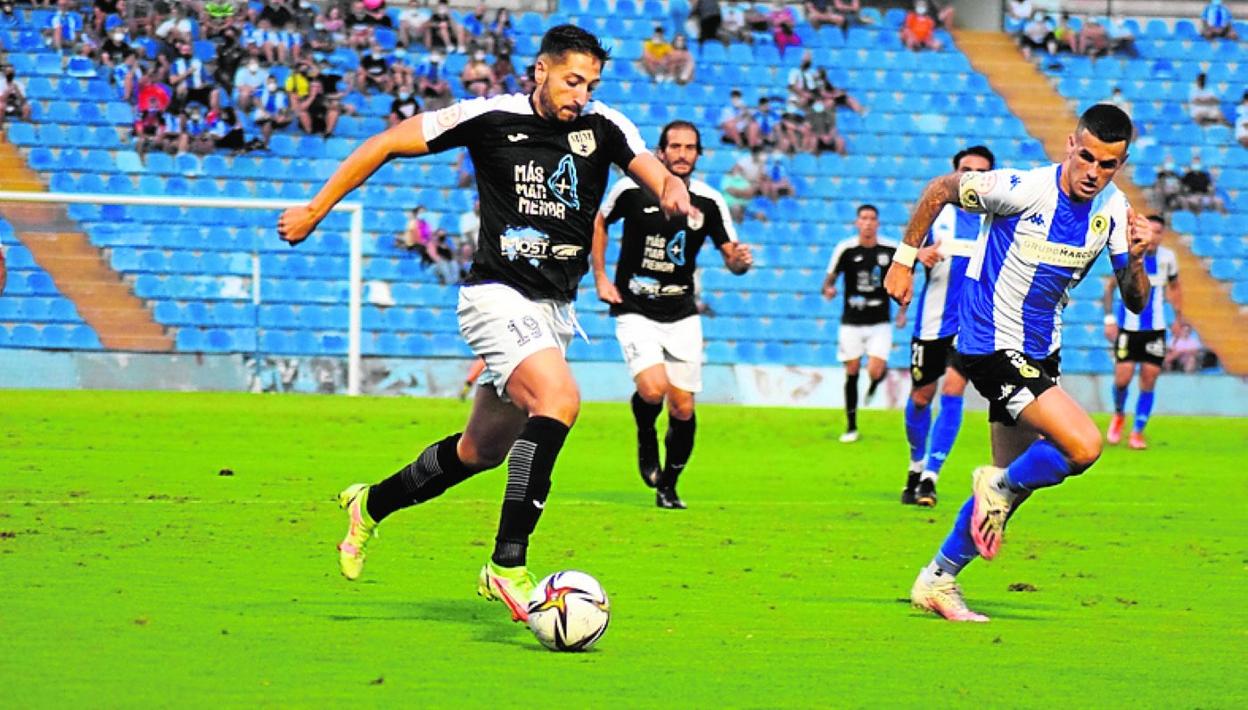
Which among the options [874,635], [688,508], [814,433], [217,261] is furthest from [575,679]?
[217,261]

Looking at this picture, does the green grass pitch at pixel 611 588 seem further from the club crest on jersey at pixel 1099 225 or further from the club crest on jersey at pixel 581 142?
the club crest on jersey at pixel 581 142

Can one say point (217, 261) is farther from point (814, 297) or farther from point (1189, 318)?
point (1189, 318)

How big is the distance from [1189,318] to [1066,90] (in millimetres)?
4926

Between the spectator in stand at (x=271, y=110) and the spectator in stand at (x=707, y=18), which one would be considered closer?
the spectator in stand at (x=271, y=110)

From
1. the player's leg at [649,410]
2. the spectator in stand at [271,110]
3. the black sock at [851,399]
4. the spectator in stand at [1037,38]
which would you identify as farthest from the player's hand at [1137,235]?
the spectator in stand at [1037,38]

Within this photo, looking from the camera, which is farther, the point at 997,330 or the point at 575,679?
the point at 997,330

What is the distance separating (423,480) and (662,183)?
160 cm

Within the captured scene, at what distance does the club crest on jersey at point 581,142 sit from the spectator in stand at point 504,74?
779 inches

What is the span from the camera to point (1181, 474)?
1585cm

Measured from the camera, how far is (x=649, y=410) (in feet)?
39.9

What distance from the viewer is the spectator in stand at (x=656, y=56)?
28109 millimetres

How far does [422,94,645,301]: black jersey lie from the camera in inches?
282

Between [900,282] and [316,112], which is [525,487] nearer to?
[900,282]

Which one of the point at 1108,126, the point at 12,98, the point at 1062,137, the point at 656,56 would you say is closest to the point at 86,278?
the point at 12,98
